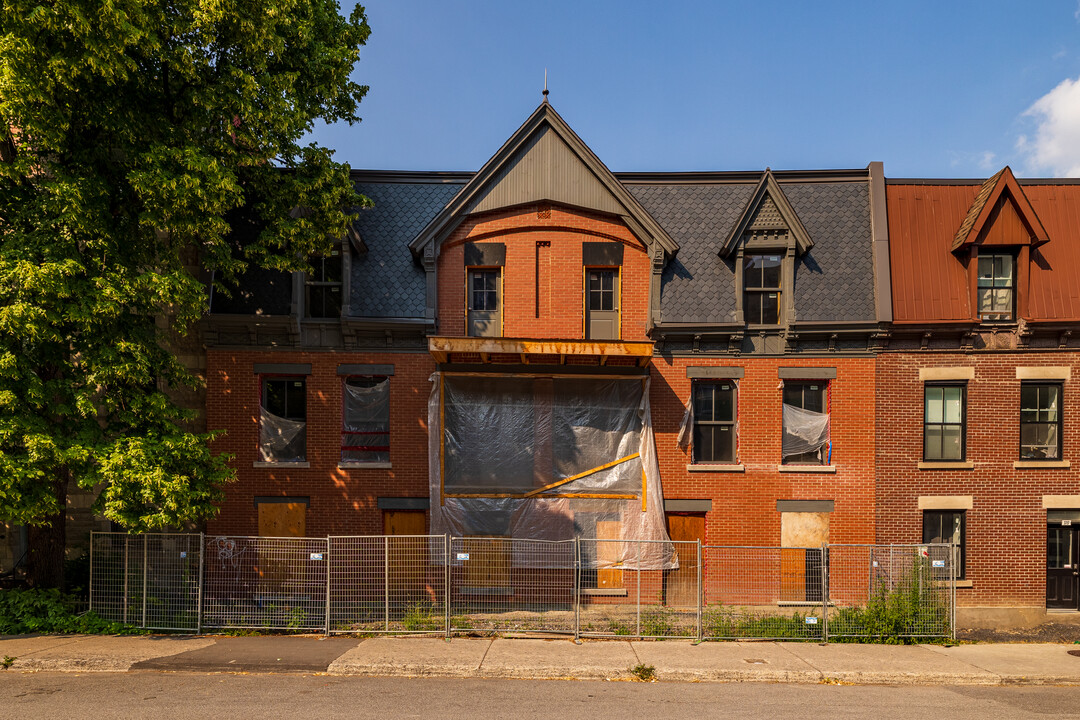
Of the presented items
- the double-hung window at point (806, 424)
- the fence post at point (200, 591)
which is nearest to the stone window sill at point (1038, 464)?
the double-hung window at point (806, 424)

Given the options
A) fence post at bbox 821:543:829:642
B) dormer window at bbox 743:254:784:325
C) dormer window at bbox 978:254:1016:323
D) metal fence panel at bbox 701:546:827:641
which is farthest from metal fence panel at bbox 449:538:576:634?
dormer window at bbox 978:254:1016:323

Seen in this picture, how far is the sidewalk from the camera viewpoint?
10.5 m

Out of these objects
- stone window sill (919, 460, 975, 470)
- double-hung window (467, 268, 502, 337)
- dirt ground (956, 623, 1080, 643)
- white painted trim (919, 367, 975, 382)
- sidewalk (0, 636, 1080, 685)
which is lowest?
dirt ground (956, 623, 1080, 643)

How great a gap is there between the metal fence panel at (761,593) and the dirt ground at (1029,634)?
10.7 feet

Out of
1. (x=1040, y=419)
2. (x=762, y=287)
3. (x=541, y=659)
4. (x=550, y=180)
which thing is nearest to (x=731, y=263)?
(x=762, y=287)

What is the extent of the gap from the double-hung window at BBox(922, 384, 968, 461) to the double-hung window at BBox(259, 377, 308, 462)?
15744 mm

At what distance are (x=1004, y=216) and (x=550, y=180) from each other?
11541mm

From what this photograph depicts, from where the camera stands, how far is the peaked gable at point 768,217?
1525 cm

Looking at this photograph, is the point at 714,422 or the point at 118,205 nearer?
the point at 118,205

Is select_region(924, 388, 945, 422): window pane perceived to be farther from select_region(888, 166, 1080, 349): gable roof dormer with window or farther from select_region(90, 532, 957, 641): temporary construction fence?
select_region(90, 532, 957, 641): temporary construction fence

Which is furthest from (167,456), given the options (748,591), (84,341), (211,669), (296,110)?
(748,591)

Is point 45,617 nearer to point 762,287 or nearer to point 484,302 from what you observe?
point 484,302

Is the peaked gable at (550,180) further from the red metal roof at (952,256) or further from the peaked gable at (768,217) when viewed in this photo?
the red metal roof at (952,256)

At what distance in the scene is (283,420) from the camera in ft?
49.8
